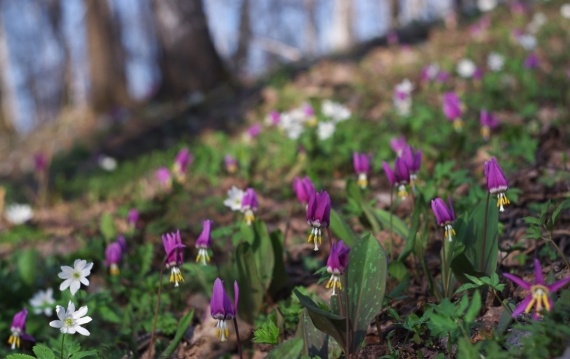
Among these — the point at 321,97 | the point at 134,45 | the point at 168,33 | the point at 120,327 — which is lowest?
the point at 120,327

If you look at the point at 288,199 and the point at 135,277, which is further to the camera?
the point at 288,199

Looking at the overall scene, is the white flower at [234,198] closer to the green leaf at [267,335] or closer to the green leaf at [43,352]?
the green leaf at [267,335]

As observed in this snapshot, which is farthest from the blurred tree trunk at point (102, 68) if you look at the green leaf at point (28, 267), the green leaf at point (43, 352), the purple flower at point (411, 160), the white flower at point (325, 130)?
the green leaf at point (43, 352)

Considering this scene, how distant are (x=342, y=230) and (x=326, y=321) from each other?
0.70m

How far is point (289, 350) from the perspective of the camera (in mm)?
1769

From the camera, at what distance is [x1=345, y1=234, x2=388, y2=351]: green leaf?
2021 millimetres

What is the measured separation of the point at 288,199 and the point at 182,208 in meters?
0.76

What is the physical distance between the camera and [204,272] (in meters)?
2.64

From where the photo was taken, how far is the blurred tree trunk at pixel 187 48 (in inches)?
326

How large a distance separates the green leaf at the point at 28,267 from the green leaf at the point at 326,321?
1915mm

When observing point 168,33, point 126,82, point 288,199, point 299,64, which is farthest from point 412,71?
point 126,82

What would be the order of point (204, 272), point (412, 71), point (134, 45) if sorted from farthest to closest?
point (134, 45) < point (412, 71) < point (204, 272)

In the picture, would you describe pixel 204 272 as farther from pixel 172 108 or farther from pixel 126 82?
pixel 126 82

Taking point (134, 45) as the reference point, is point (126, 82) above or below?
below
